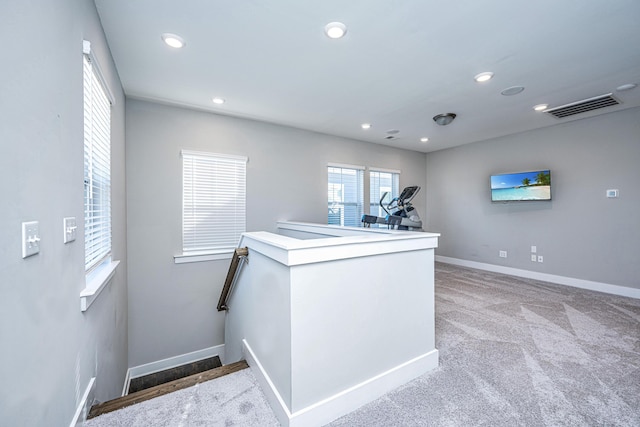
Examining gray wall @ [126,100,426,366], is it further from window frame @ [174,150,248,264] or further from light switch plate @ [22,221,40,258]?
light switch plate @ [22,221,40,258]

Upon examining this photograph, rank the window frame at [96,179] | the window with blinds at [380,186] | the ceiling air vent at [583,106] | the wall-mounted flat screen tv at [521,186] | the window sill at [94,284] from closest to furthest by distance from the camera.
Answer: the window sill at [94,284] → the window frame at [96,179] → the ceiling air vent at [583,106] → the wall-mounted flat screen tv at [521,186] → the window with blinds at [380,186]

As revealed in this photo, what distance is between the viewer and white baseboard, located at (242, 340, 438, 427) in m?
1.49

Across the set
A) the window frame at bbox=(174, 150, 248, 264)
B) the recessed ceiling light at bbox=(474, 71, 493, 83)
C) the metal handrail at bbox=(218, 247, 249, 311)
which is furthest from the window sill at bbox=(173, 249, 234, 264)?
the recessed ceiling light at bbox=(474, 71, 493, 83)

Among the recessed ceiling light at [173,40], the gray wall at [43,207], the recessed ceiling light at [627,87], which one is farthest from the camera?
the recessed ceiling light at [627,87]

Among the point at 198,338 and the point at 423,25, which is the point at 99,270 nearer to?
the point at 198,338

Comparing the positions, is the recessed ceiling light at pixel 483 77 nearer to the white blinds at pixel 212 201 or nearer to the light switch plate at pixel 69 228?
the white blinds at pixel 212 201

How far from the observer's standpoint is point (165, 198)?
341cm

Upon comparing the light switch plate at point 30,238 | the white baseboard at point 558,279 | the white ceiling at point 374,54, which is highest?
the white ceiling at point 374,54

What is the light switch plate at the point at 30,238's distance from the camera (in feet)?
2.91

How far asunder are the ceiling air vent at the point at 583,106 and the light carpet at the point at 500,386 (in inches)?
104

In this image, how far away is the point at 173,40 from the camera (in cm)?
213

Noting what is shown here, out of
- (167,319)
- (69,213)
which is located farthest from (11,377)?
(167,319)

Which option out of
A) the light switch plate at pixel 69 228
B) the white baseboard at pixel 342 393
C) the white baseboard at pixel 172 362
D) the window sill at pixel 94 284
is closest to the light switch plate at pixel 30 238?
the light switch plate at pixel 69 228

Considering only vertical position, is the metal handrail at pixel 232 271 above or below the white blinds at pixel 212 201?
below
